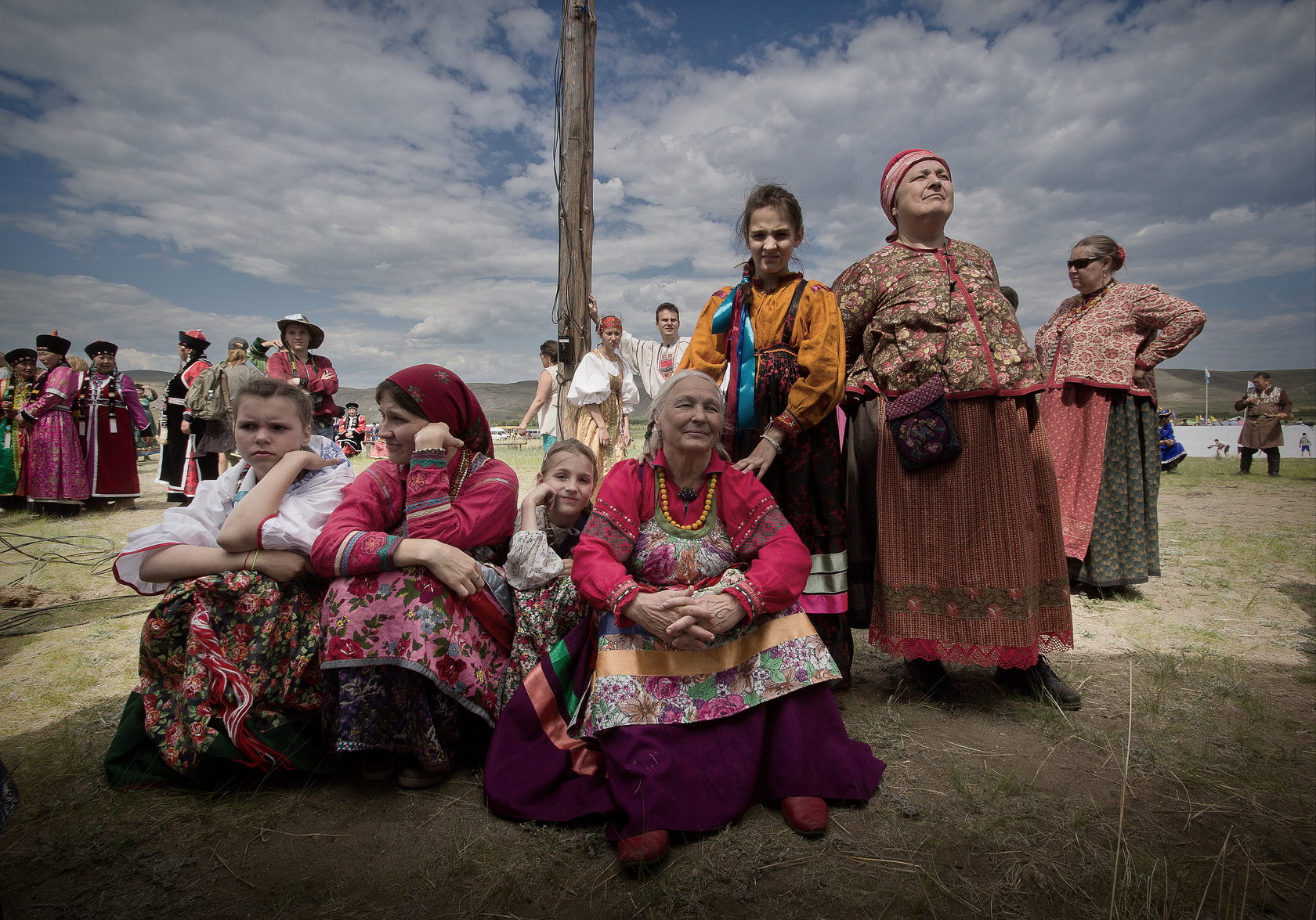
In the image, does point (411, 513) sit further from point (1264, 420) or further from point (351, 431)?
point (351, 431)

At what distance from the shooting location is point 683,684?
195 cm

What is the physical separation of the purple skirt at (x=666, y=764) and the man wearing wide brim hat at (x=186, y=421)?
25.8ft

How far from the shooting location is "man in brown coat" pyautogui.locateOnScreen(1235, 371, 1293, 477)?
1216 cm

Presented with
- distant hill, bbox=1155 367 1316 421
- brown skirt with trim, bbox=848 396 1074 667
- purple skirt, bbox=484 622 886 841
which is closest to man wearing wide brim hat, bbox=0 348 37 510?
purple skirt, bbox=484 622 886 841

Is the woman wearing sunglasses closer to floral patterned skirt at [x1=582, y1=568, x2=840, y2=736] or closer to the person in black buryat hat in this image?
floral patterned skirt at [x1=582, y1=568, x2=840, y2=736]

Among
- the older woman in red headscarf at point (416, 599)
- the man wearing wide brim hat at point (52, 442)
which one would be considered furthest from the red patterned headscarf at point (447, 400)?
the man wearing wide brim hat at point (52, 442)

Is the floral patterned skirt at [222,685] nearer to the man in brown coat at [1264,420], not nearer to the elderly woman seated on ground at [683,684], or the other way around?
the elderly woman seated on ground at [683,684]

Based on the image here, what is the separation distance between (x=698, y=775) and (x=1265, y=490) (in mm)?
11889

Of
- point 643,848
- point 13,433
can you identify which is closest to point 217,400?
point 13,433

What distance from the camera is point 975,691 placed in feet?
9.05

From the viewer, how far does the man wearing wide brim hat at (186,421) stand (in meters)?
8.06

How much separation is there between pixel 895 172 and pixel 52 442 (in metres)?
9.61

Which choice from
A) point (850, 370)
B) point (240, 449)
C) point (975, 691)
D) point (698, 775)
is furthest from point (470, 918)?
point (850, 370)

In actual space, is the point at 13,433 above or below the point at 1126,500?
above
